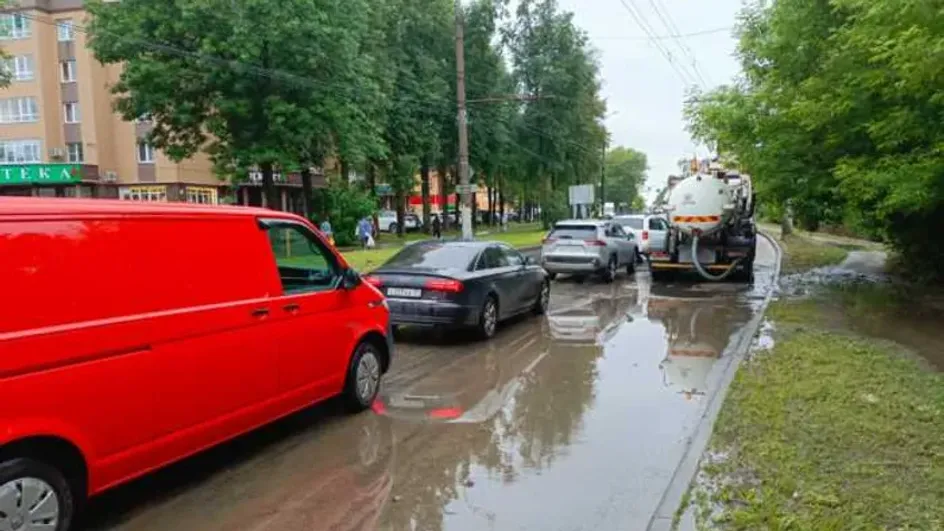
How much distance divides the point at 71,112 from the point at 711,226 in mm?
48615

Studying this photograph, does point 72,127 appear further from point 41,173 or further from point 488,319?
point 488,319

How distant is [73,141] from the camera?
5053 cm

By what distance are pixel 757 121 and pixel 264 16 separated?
21.2m

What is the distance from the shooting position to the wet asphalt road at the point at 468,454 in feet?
14.9

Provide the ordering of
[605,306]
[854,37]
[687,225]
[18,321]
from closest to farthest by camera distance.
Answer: [18,321] < [854,37] < [605,306] < [687,225]

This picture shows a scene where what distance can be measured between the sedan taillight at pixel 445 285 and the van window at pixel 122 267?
175 inches

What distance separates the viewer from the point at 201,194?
1988 inches

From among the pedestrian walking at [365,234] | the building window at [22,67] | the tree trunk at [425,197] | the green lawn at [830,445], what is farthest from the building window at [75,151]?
the green lawn at [830,445]

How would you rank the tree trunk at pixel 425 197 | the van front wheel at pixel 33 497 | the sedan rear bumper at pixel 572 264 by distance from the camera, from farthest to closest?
the tree trunk at pixel 425 197 → the sedan rear bumper at pixel 572 264 → the van front wheel at pixel 33 497

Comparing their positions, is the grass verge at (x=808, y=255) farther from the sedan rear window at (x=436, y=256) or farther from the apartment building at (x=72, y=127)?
the apartment building at (x=72, y=127)

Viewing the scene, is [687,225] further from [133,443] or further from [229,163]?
[229,163]

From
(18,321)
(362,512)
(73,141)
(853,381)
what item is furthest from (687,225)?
(73,141)

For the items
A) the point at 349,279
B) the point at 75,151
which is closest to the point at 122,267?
the point at 349,279

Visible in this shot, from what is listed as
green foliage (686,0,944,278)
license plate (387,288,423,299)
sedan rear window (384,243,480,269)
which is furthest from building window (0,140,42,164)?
license plate (387,288,423,299)
